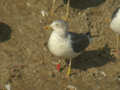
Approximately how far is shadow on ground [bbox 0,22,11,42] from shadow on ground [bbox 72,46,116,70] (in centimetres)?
257

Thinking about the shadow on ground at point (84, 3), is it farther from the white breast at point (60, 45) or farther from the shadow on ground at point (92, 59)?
the white breast at point (60, 45)

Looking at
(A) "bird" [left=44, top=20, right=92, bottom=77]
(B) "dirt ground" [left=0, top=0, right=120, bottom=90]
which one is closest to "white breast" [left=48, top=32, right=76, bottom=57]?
(A) "bird" [left=44, top=20, right=92, bottom=77]

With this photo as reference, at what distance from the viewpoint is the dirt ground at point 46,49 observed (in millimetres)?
7293

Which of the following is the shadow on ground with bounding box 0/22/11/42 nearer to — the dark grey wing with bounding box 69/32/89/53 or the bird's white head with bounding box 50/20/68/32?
the bird's white head with bounding box 50/20/68/32

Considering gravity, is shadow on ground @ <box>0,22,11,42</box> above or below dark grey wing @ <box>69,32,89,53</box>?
above

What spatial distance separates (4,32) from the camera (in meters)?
8.72

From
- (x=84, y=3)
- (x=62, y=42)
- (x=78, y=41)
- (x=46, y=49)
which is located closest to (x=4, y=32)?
(x=46, y=49)

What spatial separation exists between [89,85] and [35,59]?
2.00 m

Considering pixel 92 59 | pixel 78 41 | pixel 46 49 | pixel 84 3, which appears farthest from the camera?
pixel 84 3

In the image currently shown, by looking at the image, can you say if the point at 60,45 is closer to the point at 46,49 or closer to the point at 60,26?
the point at 60,26

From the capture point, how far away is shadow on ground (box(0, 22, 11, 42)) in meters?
8.48

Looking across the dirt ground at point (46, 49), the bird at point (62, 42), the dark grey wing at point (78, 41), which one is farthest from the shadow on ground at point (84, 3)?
the bird at point (62, 42)

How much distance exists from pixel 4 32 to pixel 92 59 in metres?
3.39

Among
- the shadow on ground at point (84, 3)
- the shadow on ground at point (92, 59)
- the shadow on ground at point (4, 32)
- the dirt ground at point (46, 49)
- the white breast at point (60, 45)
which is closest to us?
the white breast at point (60, 45)
